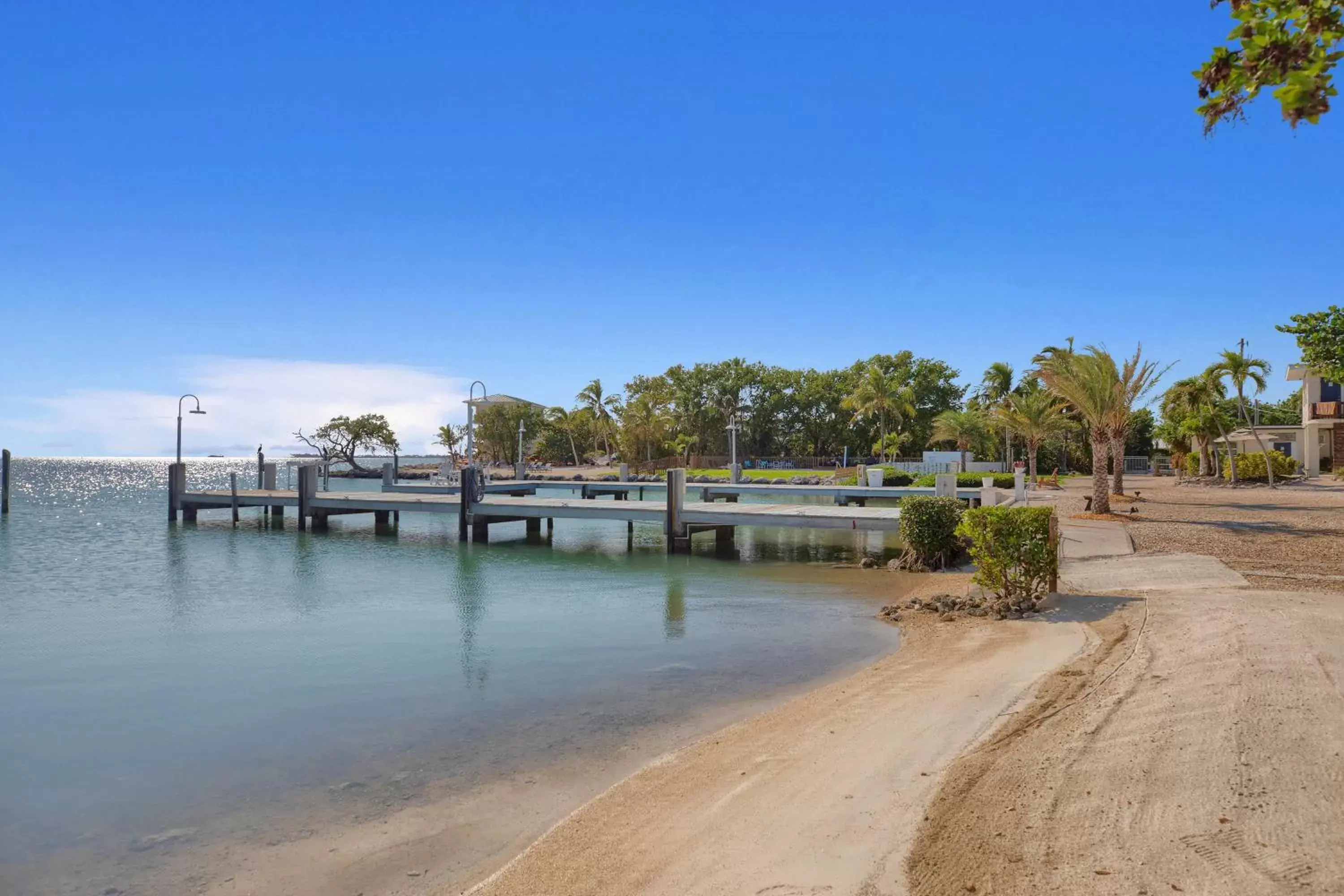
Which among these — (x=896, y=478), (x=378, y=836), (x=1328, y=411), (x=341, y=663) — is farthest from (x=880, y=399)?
(x=378, y=836)

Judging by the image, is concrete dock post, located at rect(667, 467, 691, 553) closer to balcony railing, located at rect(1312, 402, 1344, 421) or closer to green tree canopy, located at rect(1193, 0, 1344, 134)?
green tree canopy, located at rect(1193, 0, 1344, 134)

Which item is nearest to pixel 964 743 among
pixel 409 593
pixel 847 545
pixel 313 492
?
pixel 409 593

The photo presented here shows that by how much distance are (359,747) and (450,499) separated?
22.9 meters

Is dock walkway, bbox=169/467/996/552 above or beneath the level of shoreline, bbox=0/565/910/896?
above

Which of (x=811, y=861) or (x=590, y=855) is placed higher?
(x=811, y=861)

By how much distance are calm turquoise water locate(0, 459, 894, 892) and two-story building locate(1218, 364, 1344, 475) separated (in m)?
29.5

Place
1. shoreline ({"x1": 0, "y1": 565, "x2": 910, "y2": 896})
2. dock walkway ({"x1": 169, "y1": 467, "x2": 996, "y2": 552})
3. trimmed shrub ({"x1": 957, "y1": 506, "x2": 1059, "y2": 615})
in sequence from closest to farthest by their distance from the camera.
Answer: shoreline ({"x1": 0, "y1": 565, "x2": 910, "y2": 896}), trimmed shrub ({"x1": 957, "y1": 506, "x2": 1059, "y2": 615}), dock walkway ({"x1": 169, "y1": 467, "x2": 996, "y2": 552})

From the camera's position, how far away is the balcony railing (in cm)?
4031

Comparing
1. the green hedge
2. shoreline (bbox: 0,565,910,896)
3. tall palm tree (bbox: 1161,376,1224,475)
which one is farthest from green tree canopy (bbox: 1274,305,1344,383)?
tall palm tree (bbox: 1161,376,1224,475)

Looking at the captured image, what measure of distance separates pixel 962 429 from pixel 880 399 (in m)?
6.12

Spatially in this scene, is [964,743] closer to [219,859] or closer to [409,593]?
[219,859]

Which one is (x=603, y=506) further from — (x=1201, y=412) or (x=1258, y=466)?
(x=1201, y=412)

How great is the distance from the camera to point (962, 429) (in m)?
51.3

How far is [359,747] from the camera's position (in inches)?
298
